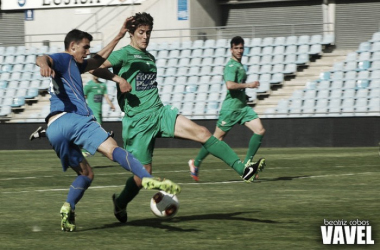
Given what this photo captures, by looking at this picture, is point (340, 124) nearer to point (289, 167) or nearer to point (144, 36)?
point (289, 167)

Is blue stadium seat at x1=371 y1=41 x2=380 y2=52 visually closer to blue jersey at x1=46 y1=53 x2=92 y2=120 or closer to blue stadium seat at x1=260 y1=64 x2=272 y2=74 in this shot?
blue stadium seat at x1=260 y1=64 x2=272 y2=74

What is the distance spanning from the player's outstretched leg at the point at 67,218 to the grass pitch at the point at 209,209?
7cm

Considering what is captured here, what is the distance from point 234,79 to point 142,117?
4.88 meters

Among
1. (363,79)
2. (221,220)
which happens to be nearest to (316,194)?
(221,220)

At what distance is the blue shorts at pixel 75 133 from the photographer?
7559 millimetres

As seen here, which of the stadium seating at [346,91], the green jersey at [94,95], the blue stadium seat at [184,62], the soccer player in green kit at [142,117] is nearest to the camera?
the soccer player in green kit at [142,117]

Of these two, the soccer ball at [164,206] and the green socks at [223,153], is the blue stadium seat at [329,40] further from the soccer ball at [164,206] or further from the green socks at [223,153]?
the soccer ball at [164,206]

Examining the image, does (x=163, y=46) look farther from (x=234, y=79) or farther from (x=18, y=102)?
(x=234, y=79)

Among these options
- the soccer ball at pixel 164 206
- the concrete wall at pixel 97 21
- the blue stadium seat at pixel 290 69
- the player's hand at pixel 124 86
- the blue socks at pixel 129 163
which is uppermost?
the concrete wall at pixel 97 21

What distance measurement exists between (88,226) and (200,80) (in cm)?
2013

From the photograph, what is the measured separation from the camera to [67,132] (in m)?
7.62

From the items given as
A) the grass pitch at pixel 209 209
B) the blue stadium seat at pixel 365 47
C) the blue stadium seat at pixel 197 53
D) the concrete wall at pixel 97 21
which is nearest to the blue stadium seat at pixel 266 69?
the blue stadium seat at pixel 197 53

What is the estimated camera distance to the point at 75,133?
7613 millimetres

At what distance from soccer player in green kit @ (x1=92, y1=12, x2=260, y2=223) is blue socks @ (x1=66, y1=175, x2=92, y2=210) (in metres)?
0.47
